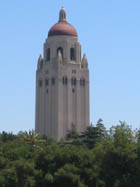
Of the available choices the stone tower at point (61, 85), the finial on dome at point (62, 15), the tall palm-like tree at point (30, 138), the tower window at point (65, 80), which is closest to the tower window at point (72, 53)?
the stone tower at point (61, 85)

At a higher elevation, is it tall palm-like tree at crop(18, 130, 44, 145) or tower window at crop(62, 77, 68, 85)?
tower window at crop(62, 77, 68, 85)

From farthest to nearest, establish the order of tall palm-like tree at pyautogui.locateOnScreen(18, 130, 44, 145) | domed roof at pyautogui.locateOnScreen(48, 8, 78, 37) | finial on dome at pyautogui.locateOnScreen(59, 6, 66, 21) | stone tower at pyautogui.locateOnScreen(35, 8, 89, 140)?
finial on dome at pyautogui.locateOnScreen(59, 6, 66, 21), domed roof at pyautogui.locateOnScreen(48, 8, 78, 37), stone tower at pyautogui.locateOnScreen(35, 8, 89, 140), tall palm-like tree at pyautogui.locateOnScreen(18, 130, 44, 145)

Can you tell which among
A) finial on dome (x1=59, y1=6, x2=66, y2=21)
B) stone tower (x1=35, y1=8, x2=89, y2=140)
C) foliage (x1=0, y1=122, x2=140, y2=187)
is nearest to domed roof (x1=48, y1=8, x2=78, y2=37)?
stone tower (x1=35, y1=8, x2=89, y2=140)

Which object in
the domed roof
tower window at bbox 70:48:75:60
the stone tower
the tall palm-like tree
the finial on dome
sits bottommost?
the tall palm-like tree

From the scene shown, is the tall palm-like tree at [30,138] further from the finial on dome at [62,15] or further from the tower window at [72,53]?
the finial on dome at [62,15]

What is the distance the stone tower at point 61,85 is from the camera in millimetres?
116625

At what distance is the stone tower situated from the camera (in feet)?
383

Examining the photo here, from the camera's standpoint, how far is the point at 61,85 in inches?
4619

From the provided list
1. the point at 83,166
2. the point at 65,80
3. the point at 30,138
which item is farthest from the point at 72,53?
the point at 83,166

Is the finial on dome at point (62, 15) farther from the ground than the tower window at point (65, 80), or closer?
farther from the ground

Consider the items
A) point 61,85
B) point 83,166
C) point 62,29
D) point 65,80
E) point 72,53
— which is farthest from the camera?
point 72,53

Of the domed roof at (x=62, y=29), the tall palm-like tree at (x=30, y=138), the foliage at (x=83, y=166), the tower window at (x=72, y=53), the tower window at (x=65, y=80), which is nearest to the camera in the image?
the foliage at (x=83, y=166)

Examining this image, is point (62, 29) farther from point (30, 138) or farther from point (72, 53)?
point (30, 138)

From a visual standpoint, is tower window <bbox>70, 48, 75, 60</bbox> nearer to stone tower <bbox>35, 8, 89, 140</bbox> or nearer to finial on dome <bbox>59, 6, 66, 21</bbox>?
stone tower <bbox>35, 8, 89, 140</bbox>
